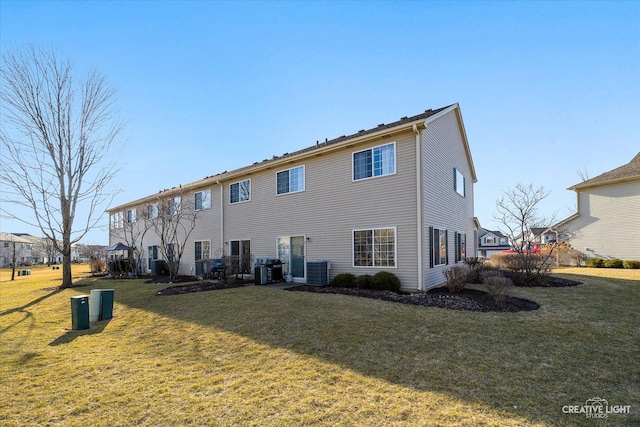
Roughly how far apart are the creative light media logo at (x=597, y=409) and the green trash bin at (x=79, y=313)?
9.15m

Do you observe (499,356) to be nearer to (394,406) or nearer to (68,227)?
(394,406)

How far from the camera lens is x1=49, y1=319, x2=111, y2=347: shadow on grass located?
638 cm

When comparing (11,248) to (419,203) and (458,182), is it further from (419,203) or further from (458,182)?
(458,182)

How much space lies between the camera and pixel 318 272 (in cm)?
1191

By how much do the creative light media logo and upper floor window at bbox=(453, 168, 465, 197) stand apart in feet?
37.7

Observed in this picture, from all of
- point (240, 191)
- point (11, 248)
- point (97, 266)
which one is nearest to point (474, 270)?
point (240, 191)

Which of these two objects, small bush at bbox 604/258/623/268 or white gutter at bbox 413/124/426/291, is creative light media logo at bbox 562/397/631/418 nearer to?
white gutter at bbox 413/124/426/291

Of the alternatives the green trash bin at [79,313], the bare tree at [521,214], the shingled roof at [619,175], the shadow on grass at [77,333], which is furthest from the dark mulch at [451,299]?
the shingled roof at [619,175]

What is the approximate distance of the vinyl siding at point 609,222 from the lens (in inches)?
782

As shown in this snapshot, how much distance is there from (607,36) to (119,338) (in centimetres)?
1738

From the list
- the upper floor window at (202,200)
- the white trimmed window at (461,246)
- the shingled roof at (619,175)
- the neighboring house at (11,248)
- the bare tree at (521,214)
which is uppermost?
the shingled roof at (619,175)

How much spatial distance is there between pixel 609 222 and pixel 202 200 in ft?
88.7

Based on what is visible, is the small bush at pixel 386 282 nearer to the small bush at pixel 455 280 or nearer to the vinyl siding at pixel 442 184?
the vinyl siding at pixel 442 184

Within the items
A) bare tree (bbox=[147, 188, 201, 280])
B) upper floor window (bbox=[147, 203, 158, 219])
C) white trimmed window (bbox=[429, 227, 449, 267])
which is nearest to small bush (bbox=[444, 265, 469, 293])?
white trimmed window (bbox=[429, 227, 449, 267])
